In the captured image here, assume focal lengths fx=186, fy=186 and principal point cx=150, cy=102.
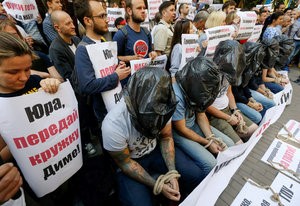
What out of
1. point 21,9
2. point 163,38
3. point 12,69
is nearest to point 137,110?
point 12,69

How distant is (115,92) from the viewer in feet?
6.18

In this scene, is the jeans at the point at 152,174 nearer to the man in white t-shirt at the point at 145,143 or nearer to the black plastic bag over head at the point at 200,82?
the man in white t-shirt at the point at 145,143

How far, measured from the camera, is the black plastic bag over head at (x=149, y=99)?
1273 mm

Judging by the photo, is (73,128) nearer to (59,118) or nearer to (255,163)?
(59,118)

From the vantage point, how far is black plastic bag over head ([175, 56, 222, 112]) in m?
1.75

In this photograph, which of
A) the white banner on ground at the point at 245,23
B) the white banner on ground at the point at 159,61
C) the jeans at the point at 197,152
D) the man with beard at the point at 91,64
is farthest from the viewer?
the white banner on ground at the point at 245,23

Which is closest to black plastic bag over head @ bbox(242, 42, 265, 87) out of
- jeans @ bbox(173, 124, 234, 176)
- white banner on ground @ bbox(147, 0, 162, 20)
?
jeans @ bbox(173, 124, 234, 176)

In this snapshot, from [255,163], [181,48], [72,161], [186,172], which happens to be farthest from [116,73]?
[255,163]

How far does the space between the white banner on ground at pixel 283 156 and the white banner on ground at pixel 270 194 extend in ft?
0.54

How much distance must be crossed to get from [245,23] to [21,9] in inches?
168

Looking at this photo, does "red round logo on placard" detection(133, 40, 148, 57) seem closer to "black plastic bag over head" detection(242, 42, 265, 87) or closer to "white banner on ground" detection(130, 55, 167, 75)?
"white banner on ground" detection(130, 55, 167, 75)

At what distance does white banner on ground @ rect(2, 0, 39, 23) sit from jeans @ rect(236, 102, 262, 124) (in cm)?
399

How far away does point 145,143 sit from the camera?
5.46ft

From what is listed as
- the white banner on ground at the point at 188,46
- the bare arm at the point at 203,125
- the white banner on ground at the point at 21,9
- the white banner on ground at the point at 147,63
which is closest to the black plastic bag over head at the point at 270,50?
the white banner on ground at the point at 188,46
